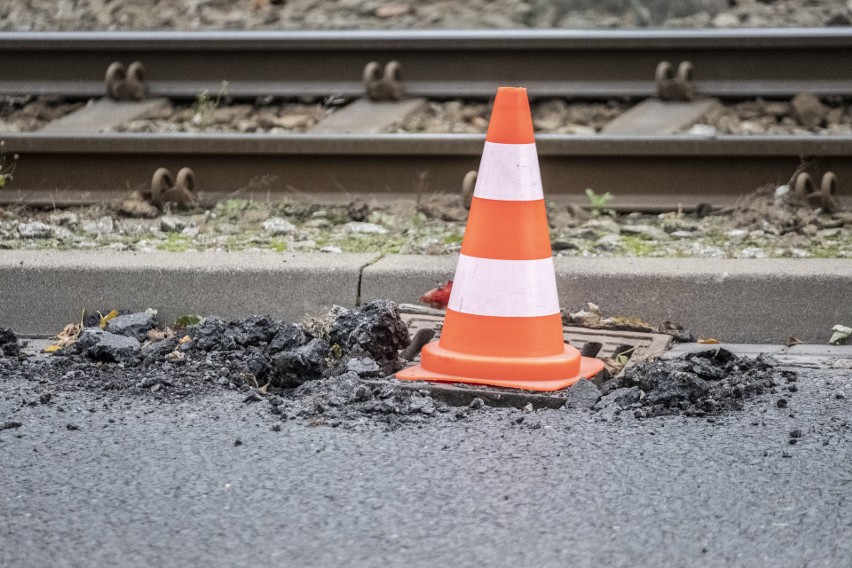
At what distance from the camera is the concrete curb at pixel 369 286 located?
4398 millimetres

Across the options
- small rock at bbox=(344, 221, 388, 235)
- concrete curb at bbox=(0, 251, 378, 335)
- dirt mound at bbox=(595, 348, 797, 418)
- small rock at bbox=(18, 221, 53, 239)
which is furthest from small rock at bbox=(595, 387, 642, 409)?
small rock at bbox=(18, 221, 53, 239)

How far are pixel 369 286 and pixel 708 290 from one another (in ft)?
4.10

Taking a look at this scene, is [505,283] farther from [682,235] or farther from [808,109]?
[808,109]

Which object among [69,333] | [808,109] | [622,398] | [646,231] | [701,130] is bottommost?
[69,333]

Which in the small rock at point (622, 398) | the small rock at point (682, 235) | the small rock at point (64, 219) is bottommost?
the small rock at point (64, 219)

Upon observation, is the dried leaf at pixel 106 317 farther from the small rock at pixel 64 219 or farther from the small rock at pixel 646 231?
the small rock at pixel 646 231

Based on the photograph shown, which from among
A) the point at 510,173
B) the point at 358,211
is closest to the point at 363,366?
the point at 510,173

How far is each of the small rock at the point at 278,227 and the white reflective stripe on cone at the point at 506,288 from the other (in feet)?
5.19

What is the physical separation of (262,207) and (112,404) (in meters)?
2.15

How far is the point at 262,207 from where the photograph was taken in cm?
578

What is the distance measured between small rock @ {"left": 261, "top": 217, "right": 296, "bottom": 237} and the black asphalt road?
1.73 m

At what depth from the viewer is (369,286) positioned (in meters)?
4.61

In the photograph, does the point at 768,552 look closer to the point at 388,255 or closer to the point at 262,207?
the point at 388,255

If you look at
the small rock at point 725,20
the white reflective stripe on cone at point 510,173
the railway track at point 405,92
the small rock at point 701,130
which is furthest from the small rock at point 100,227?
the small rock at point 725,20
